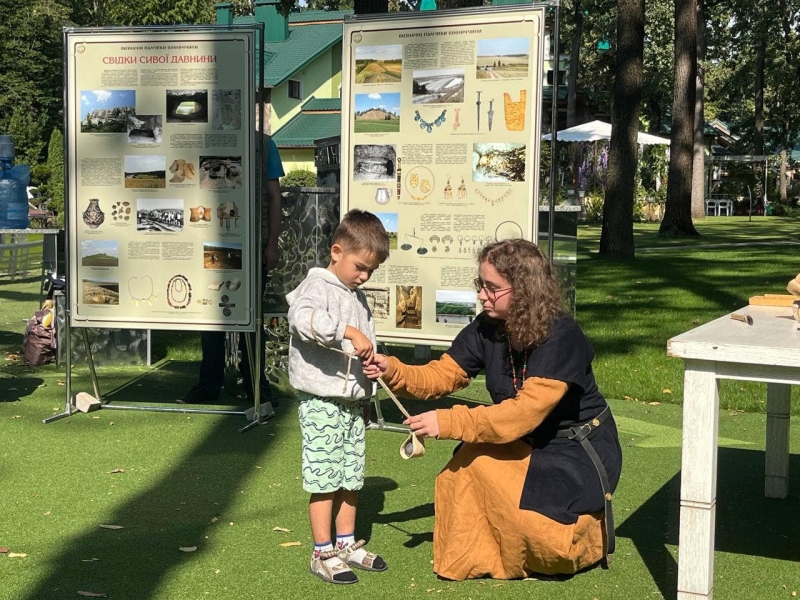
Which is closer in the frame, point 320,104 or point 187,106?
point 187,106

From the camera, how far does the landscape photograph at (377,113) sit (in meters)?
6.13

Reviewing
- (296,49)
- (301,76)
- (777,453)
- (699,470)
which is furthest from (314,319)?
(301,76)

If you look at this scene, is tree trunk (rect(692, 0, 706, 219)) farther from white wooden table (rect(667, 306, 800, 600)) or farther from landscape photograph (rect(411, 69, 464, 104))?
white wooden table (rect(667, 306, 800, 600))

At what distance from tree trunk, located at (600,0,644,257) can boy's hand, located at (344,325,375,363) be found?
13411 mm

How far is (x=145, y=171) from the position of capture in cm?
646

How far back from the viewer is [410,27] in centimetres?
603

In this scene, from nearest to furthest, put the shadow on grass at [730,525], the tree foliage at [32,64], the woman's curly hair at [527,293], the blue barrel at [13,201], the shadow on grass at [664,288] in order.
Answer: the woman's curly hair at [527,293], the shadow on grass at [730,525], the blue barrel at [13,201], the shadow on grass at [664,288], the tree foliage at [32,64]

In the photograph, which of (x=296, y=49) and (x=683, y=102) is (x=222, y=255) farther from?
(x=296, y=49)

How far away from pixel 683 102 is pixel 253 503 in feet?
62.4

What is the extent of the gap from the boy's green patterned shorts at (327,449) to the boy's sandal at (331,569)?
0.24m

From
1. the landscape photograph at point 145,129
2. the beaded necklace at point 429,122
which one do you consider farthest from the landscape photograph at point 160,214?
the beaded necklace at point 429,122

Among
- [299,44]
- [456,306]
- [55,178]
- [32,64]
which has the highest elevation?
[299,44]

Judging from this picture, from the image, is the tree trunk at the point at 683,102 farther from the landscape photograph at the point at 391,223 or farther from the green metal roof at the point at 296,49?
the green metal roof at the point at 296,49

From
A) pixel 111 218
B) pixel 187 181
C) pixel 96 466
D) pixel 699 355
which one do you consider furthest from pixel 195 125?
pixel 699 355
